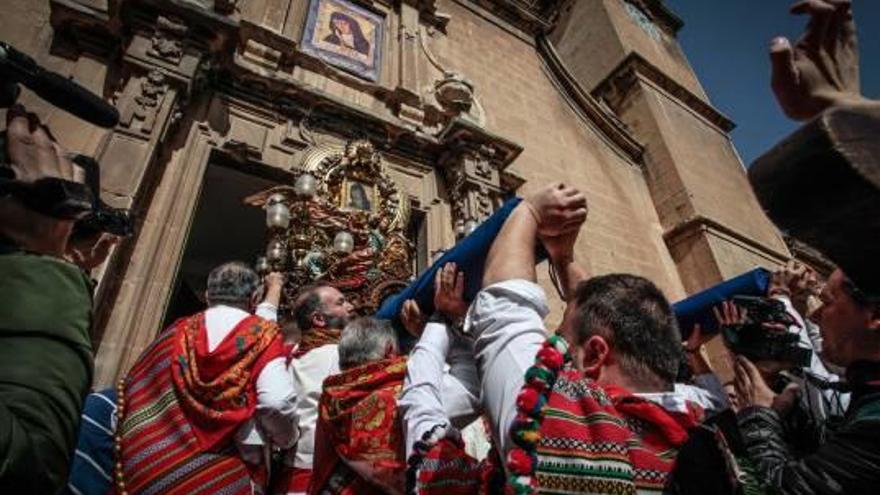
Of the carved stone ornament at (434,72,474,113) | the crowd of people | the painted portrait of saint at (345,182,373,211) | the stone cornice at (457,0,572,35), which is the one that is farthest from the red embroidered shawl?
the stone cornice at (457,0,572,35)

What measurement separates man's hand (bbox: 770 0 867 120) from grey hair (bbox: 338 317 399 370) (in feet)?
5.40

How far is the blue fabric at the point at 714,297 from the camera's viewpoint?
2760 millimetres

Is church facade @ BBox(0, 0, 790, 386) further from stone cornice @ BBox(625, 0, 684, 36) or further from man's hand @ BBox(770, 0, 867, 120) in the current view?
stone cornice @ BBox(625, 0, 684, 36)

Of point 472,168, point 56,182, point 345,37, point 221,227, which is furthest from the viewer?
point 221,227

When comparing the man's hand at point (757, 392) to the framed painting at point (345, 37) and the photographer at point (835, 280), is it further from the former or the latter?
the framed painting at point (345, 37)

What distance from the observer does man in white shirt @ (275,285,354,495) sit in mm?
2295

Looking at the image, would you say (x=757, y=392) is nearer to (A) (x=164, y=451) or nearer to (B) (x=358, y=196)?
(A) (x=164, y=451)

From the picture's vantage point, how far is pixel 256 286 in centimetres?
257

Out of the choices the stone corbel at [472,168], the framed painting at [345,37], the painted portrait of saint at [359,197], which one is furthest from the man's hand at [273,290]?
the framed painting at [345,37]

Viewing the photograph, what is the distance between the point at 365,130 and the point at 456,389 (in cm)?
504

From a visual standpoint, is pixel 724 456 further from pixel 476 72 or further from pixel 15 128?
pixel 476 72

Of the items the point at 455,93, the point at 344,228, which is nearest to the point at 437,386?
the point at 344,228

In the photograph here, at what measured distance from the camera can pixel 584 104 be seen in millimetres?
10789

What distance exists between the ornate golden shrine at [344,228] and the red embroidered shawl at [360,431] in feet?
7.10
